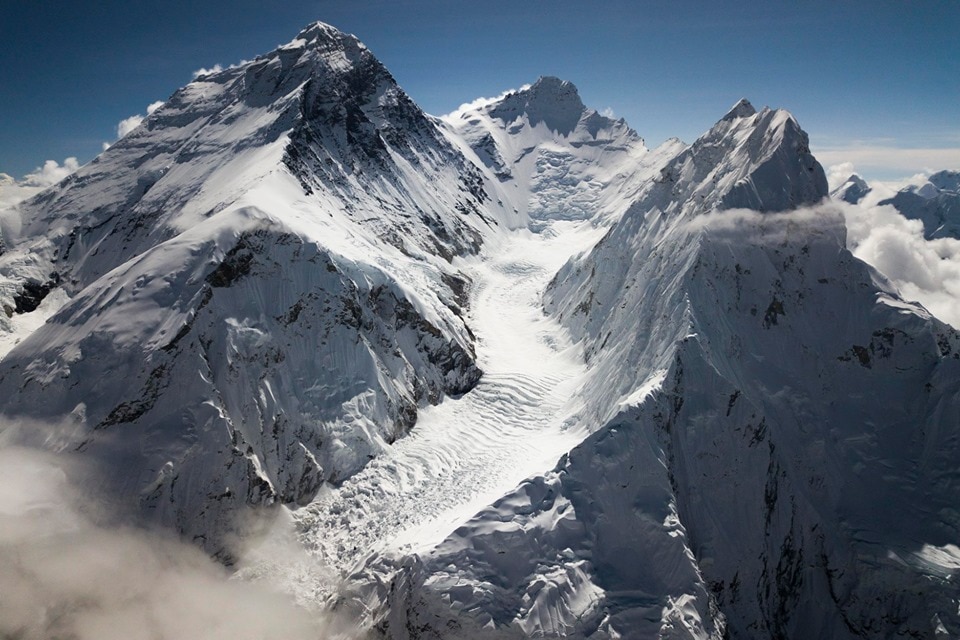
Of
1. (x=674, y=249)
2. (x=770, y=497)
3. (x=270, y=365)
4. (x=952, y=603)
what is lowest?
(x=952, y=603)

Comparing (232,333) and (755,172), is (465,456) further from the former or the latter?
(755,172)

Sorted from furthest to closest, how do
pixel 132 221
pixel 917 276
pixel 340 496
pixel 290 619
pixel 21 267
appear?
pixel 917 276 < pixel 132 221 < pixel 21 267 < pixel 340 496 < pixel 290 619

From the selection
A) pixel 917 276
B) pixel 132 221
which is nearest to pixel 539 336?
pixel 132 221

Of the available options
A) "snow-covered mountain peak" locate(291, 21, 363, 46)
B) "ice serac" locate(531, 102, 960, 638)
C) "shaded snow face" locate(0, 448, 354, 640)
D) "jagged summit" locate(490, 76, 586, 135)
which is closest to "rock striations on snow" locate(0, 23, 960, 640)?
"ice serac" locate(531, 102, 960, 638)

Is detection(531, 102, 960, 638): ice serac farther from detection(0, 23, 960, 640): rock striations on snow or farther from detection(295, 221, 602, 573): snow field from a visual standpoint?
detection(295, 221, 602, 573): snow field

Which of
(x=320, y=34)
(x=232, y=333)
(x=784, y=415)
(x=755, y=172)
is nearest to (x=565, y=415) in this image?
(x=784, y=415)

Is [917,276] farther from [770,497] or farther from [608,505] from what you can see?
[608,505]
